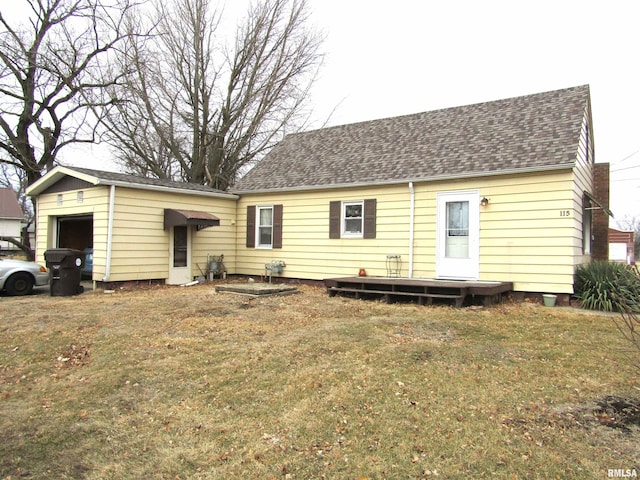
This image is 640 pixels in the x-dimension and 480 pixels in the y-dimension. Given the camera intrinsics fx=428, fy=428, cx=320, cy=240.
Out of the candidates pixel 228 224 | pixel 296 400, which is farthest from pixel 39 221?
pixel 296 400

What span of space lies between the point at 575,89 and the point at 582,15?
78.5 inches

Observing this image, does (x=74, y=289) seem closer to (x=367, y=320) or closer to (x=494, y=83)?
(x=367, y=320)

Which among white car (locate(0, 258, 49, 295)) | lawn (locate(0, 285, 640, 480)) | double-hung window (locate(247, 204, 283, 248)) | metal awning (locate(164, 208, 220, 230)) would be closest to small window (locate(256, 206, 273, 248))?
double-hung window (locate(247, 204, 283, 248))

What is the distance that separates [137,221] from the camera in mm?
11430

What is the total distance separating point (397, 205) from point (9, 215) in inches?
1125

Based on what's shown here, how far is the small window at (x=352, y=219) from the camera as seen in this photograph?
38.0 ft

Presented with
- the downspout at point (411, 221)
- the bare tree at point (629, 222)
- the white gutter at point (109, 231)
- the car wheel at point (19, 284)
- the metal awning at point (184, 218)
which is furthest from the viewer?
the bare tree at point (629, 222)

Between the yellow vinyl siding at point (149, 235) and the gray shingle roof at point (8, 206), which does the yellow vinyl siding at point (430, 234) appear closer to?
the yellow vinyl siding at point (149, 235)

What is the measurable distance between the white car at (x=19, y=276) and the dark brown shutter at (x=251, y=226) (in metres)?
5.56

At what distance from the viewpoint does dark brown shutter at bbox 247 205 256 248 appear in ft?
44.7

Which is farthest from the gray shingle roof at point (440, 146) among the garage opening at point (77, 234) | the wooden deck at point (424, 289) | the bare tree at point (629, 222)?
the bare tree at point (629, 222)

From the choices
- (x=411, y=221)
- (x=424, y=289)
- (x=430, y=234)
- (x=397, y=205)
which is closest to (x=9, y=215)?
(x=397, y=205)

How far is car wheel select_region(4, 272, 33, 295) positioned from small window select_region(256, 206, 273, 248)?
610 centimetres

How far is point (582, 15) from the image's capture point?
1093cm
